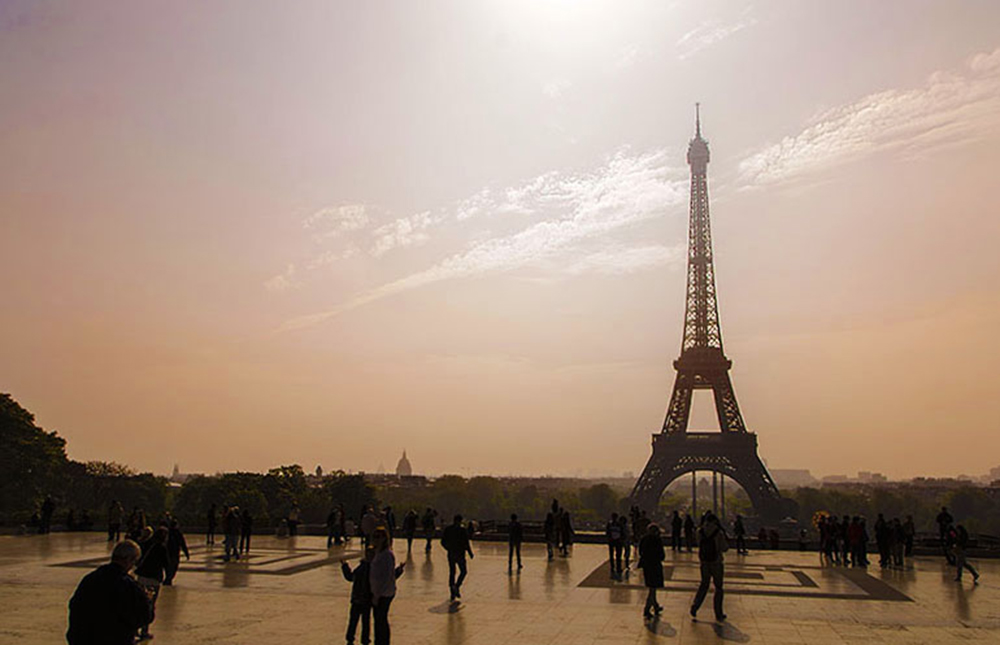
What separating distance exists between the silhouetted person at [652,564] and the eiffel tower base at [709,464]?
198 ft

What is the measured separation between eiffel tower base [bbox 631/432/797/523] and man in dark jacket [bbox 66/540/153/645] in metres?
69.4

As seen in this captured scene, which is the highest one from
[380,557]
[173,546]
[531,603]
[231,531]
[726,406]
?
[726,406]

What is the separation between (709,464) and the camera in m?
74.1

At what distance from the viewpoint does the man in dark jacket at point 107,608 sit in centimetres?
624

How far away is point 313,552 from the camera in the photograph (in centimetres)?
2608

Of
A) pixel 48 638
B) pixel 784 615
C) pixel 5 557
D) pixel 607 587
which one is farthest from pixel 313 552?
pixel 784 615

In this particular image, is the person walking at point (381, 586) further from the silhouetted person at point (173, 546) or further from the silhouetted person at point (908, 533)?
the silhouetted person at point (908, 533)

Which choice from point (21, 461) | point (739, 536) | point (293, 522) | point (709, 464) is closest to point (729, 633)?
point (739, 536)

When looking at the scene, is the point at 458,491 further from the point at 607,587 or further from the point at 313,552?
the point at 607,587

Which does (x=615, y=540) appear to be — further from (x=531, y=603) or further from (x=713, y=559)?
(x=713, y=559)

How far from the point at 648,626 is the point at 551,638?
2.07m

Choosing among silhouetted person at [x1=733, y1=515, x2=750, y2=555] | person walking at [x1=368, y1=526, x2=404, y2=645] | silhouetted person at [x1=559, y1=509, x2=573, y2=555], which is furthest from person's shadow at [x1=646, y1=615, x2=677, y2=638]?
silhouetted person at [x1=733, y1=515, x2=750, y2=555]

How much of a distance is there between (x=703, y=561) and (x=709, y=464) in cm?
6290

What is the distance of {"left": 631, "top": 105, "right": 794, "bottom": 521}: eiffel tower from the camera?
73.2 metres
